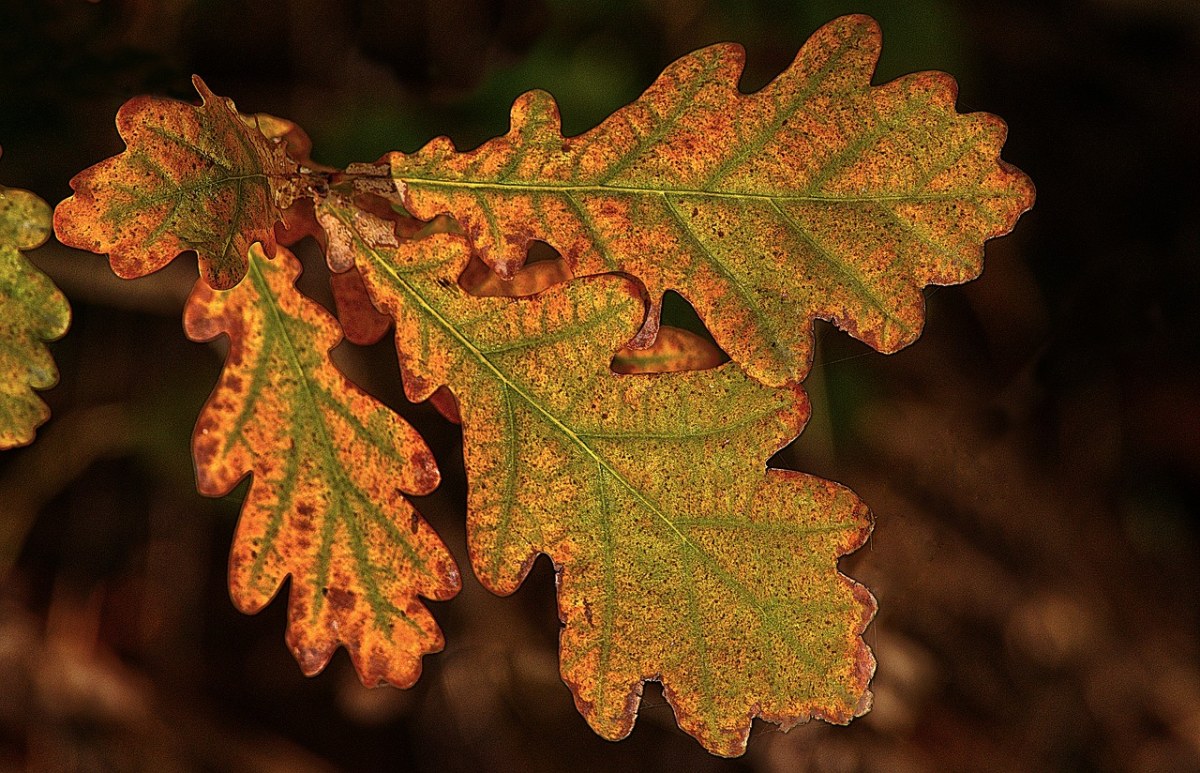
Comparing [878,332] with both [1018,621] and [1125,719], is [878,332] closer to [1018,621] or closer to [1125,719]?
[1018,621]

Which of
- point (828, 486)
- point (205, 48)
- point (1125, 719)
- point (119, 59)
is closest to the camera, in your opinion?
point (828, 486)

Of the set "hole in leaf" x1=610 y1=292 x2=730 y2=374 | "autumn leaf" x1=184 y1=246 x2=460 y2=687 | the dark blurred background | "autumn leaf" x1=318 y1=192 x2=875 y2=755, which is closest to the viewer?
"autumn leaf" x1=318 y1=192 x2=875 y2=755

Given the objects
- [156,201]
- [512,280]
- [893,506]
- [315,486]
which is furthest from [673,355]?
[893,506]

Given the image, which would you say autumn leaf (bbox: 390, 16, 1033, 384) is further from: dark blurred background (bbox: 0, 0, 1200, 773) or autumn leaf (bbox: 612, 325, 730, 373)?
dark blurred background (bbox: 0, 0, 1200, 773)

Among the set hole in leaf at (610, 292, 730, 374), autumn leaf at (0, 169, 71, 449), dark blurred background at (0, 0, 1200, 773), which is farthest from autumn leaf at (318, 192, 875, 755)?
dark blurred background at (0, 0, 1200, 773)

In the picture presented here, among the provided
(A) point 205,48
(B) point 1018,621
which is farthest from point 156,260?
(B) point 1018,621

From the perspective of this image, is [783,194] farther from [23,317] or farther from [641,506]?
[23,317]

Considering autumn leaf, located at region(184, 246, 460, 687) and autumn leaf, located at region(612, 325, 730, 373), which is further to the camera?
autumn leaf, located at region(612, 325, 730, 373)
